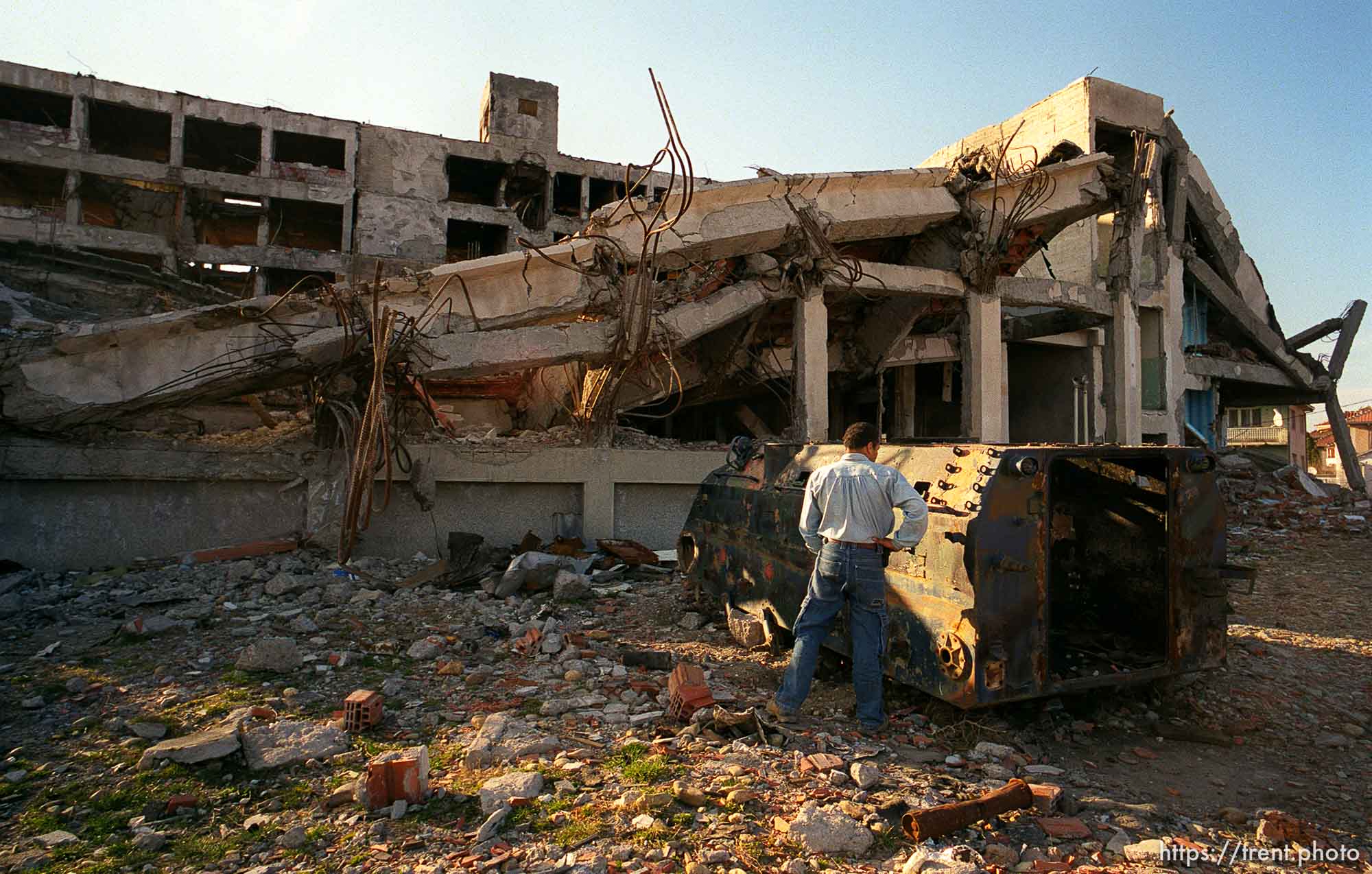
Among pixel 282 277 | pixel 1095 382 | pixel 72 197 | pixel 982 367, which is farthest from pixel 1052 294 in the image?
pixel 72 197

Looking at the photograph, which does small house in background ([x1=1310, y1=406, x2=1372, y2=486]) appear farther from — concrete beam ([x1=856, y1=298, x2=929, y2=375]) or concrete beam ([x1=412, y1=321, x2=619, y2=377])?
concrete beam ([x1=412, y1=321, x2=619, y2=377])

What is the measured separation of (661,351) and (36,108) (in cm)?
2183

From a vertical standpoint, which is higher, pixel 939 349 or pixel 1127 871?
pixel 939 349

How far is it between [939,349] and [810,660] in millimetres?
10056

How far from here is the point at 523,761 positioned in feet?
10.4

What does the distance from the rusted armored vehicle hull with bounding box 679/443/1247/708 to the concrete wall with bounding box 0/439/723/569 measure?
3.35 meters

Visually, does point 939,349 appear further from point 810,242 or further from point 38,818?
point 38,818

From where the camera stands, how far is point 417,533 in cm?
757

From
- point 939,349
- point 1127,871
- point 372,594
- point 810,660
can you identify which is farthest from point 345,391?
point 939,349

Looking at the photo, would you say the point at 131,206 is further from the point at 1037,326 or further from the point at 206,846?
the point at 206,846

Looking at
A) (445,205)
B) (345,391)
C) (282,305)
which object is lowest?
(345,391)

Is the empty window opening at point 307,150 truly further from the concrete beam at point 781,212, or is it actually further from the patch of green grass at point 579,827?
the patch of green grass at point 579,827

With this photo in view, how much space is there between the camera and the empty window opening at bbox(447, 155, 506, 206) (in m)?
23.0

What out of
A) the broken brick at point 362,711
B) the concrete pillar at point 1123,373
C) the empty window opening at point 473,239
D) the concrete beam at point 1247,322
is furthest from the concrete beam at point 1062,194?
the empty window opening at point 473,239
